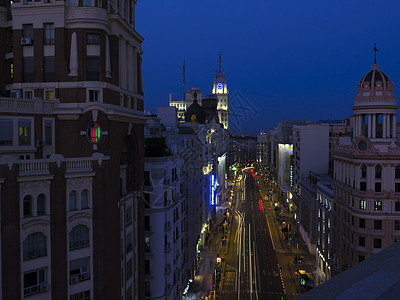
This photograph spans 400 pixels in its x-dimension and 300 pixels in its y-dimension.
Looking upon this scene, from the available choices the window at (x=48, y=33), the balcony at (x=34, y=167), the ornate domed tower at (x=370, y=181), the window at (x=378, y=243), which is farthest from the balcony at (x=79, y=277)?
the window at (x=378, y=243)

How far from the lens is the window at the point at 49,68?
30.2 meters

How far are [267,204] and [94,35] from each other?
443 feet

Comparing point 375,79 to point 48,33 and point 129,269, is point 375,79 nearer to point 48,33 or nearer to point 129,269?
point 129,269

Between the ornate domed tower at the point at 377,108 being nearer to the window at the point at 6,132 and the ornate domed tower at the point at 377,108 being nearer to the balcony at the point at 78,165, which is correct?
the balcony at the point at 78,165

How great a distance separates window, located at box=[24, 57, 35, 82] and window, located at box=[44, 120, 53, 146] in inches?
175

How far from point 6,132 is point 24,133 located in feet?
4.28

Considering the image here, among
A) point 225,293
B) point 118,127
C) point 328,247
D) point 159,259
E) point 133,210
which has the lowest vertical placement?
point 225,293

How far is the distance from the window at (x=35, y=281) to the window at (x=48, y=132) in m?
9.46

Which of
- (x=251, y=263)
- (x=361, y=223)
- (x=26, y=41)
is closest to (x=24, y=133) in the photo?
(x=26, y=41)

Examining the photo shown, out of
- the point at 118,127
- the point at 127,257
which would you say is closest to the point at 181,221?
the point at 127,257

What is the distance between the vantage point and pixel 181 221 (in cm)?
5794

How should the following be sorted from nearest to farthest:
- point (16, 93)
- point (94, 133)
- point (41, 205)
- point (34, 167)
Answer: point (34, 167) < point (41, 205) < point (94, 133) < point (16, 93)

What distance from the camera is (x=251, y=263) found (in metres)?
82.2

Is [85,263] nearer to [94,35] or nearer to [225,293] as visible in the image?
[94,35]
